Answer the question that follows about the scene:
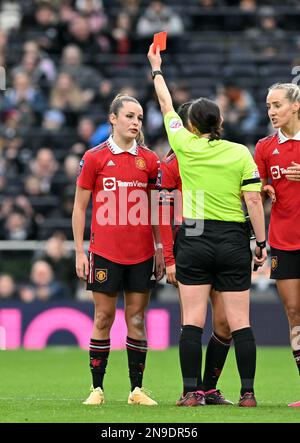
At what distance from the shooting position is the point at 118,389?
10.1m

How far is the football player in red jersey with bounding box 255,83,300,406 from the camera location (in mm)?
8383

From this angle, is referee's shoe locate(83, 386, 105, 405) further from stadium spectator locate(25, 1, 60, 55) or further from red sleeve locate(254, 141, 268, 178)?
stadium spectator locate(25, 1, 60, 55)

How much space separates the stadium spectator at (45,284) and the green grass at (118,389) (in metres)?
0.73

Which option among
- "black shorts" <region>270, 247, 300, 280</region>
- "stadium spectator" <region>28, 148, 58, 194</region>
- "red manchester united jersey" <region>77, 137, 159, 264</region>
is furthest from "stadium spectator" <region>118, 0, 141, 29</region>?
"black shorts" <region>270, 247, 300, 280</region>

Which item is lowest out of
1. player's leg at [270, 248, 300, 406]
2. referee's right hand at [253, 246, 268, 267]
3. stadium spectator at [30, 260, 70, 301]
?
stadium spectator at [30, 260, 70, 301]

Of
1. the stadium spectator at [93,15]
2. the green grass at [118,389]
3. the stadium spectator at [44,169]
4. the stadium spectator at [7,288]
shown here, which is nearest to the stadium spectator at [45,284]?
the stadium spectator at [7,288]

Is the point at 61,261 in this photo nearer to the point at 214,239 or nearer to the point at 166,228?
the point at 166,228

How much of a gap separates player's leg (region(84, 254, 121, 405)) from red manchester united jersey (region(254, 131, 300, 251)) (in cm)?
121

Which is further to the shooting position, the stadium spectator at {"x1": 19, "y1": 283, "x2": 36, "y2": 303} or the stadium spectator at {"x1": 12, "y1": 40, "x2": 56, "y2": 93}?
the stadium spectator at {"x1": 12, "y1": 40, "x2": 56, "y2": 93}

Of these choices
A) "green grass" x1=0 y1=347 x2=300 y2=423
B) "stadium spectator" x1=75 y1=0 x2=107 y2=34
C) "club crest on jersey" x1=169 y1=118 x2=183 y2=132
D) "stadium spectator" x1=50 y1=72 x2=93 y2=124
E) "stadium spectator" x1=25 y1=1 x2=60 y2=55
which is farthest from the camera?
"stadium spectator" x1=75 y1=0 x2=107 y2=34

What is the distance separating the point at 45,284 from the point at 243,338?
7412 millimetres
